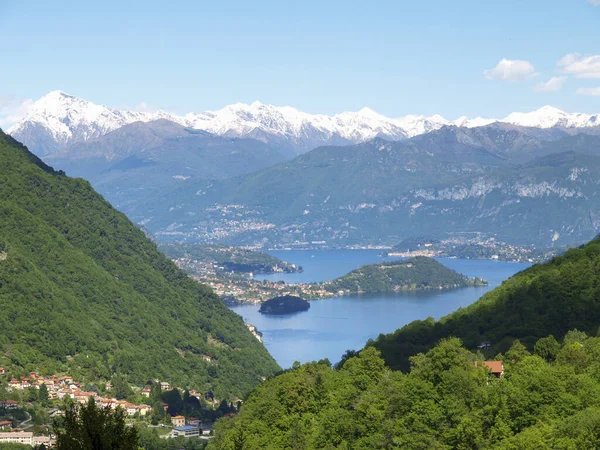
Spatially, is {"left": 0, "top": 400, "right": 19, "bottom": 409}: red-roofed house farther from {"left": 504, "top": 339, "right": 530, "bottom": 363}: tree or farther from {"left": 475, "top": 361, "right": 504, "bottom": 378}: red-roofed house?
{"left": 475, "top": 361, "right": 504, "bottom": 378}: red-roofed house

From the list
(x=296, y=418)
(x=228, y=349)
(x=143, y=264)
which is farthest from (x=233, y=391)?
(x=296, y=418)

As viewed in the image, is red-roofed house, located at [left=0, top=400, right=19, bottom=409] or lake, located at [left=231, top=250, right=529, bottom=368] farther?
lake, located at [left=231, top=250, right=529, bottom=368]

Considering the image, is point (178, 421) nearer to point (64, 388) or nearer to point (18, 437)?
point (64, 388)

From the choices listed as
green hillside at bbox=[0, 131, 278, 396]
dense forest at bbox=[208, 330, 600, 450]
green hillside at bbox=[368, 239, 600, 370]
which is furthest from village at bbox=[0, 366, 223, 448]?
dense forest at bbox=[208, 330, 600, 450]

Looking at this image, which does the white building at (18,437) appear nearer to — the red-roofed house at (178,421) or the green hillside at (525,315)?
the red-roofed house at (178,421)

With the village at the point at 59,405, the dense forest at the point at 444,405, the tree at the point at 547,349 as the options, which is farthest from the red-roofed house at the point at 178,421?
the tree at the point at 547,349

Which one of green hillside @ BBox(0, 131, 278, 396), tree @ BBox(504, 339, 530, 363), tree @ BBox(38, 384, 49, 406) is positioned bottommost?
tree @ BBox(504, 339, 530, 363)

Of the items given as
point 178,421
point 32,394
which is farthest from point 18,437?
point 178,421

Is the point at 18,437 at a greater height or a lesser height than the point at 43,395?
lesser
